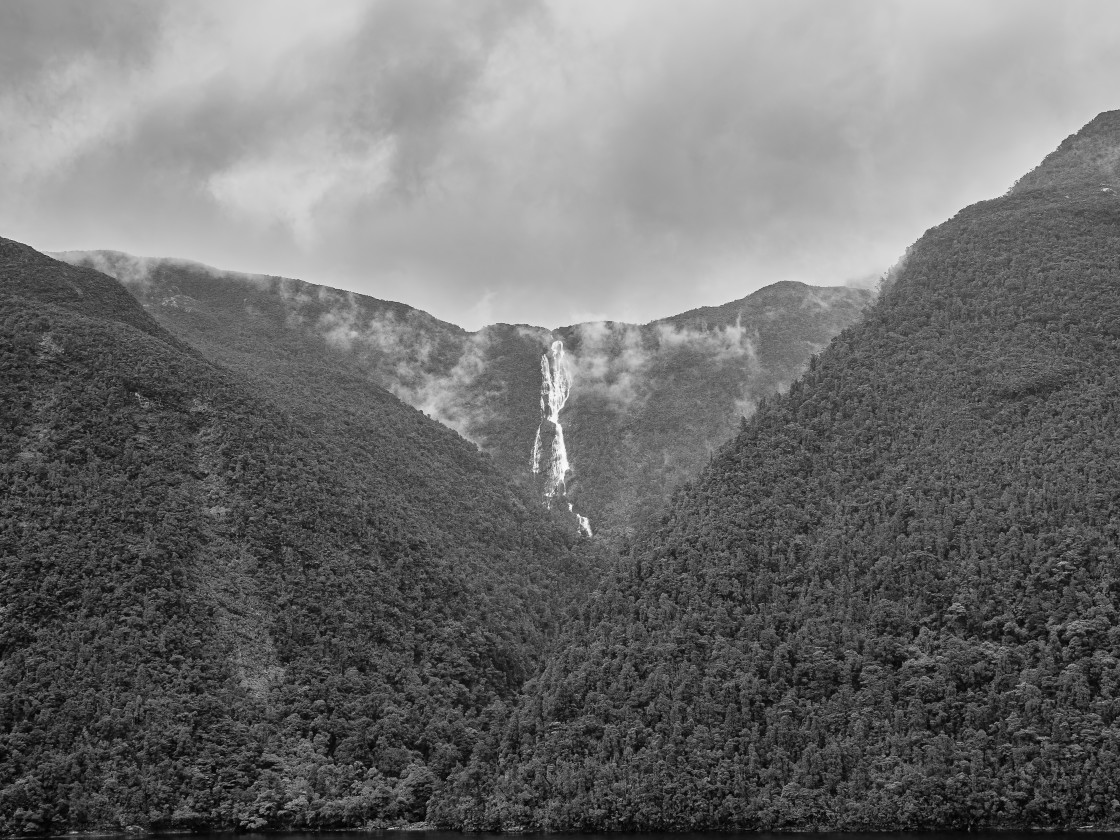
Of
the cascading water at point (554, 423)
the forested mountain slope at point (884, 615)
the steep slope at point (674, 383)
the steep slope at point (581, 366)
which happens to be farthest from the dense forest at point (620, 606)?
the cascading water at point (554, 423)

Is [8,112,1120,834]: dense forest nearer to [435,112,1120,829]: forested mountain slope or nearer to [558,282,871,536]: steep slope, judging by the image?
[435,112,1120,829]: forested mountain slope

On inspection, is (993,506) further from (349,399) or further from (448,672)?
(349,399)

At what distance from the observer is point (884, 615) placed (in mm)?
87688

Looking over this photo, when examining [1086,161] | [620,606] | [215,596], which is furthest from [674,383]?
[215,596]

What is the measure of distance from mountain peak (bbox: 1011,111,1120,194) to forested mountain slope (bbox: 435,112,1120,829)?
106ft

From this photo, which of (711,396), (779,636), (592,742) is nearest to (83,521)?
(592,742)

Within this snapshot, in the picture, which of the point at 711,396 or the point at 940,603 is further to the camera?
the point at 711,396

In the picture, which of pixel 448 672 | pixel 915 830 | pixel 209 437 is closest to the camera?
pixel 915 830

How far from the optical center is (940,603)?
8706cm

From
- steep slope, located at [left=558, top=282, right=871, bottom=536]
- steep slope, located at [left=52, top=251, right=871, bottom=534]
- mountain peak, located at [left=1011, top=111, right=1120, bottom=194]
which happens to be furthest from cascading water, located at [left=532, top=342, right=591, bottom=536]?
mountain peak, located at [left=1011, top=111, right=1120, bottom=194]

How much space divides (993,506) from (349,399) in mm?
85457

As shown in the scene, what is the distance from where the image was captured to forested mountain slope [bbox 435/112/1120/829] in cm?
7594

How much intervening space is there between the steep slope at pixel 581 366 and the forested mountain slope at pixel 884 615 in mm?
47642

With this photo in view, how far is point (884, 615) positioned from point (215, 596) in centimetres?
5245
